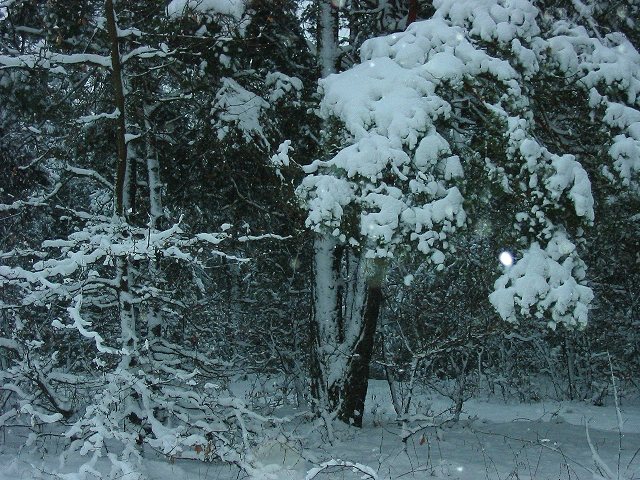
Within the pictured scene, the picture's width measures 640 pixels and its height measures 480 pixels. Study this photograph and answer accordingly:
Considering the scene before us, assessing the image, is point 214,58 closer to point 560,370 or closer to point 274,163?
point 274,163

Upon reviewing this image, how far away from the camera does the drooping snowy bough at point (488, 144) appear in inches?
223

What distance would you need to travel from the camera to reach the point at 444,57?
592cm

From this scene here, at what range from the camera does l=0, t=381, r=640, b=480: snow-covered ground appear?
5242mm

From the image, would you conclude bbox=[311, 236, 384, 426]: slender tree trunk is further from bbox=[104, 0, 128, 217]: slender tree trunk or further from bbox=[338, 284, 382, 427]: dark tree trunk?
bbox=[104, 0, 128, 217]: slender tree trunk

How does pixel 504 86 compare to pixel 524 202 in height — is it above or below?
above

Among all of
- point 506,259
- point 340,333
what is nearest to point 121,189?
point 506,259

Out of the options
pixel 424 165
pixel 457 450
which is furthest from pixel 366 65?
pixel 457 450

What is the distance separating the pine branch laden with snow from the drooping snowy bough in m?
0.01

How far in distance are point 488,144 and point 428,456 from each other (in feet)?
10.7

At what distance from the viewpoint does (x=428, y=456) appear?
6.01 meters

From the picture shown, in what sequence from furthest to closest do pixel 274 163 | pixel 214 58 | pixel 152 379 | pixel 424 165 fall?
pixel 214 58 < pixel 274 163 < pixel 424 165 < pixel 152 379

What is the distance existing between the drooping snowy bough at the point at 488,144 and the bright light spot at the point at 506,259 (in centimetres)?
17

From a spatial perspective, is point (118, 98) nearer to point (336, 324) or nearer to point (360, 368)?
point (336, 324)

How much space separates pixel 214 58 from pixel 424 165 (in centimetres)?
312
